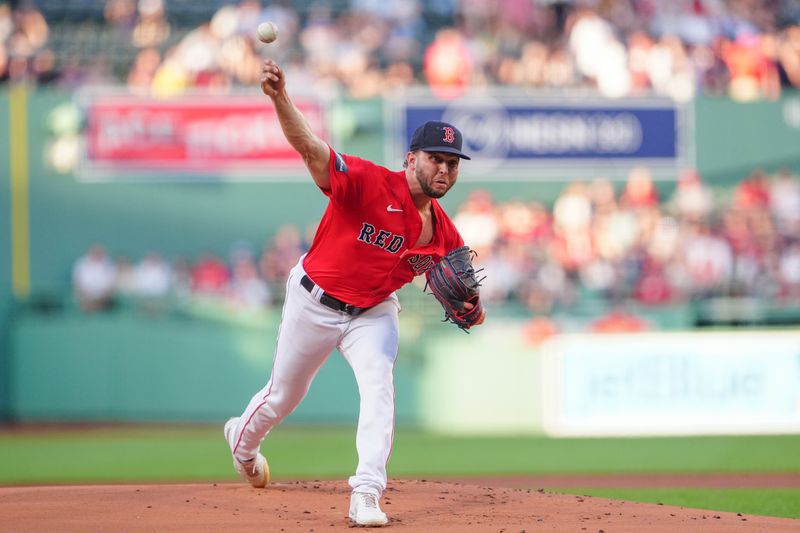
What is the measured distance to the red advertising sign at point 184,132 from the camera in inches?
670

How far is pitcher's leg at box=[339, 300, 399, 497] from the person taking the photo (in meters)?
6.00

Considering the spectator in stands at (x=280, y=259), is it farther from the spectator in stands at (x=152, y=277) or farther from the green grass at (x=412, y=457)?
the green grass at (x=412, y=457)

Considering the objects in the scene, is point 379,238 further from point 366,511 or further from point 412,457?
point 412,457

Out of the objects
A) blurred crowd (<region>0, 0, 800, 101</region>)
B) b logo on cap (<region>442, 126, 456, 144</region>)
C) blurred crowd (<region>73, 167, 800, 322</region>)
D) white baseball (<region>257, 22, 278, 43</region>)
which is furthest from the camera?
blurred crowd (<region>0, 0, 800, 101</region>)

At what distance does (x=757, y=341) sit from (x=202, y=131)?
8.51m

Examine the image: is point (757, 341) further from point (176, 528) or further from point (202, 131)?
point (176, 528)

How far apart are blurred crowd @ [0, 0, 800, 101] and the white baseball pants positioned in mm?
11087

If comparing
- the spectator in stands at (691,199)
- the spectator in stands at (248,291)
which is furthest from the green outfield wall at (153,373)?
the spectator in stands at (691,199)

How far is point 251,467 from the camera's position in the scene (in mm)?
6984

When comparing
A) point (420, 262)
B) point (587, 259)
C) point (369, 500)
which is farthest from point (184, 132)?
point (369, 500)

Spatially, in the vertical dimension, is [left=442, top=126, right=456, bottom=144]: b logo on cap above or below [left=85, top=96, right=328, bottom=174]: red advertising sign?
below

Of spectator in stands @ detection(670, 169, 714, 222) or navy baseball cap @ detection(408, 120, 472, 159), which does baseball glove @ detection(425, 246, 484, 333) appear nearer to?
navy baseball cap @ detection(408, 120, 472, 159)

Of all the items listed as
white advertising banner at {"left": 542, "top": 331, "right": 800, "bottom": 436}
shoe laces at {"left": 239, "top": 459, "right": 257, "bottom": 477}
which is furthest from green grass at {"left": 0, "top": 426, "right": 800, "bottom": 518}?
shoe laces at {"left": 239, "top": 459, "right": 257, "bottom": 477}

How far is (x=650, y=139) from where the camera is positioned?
18.0 metres
